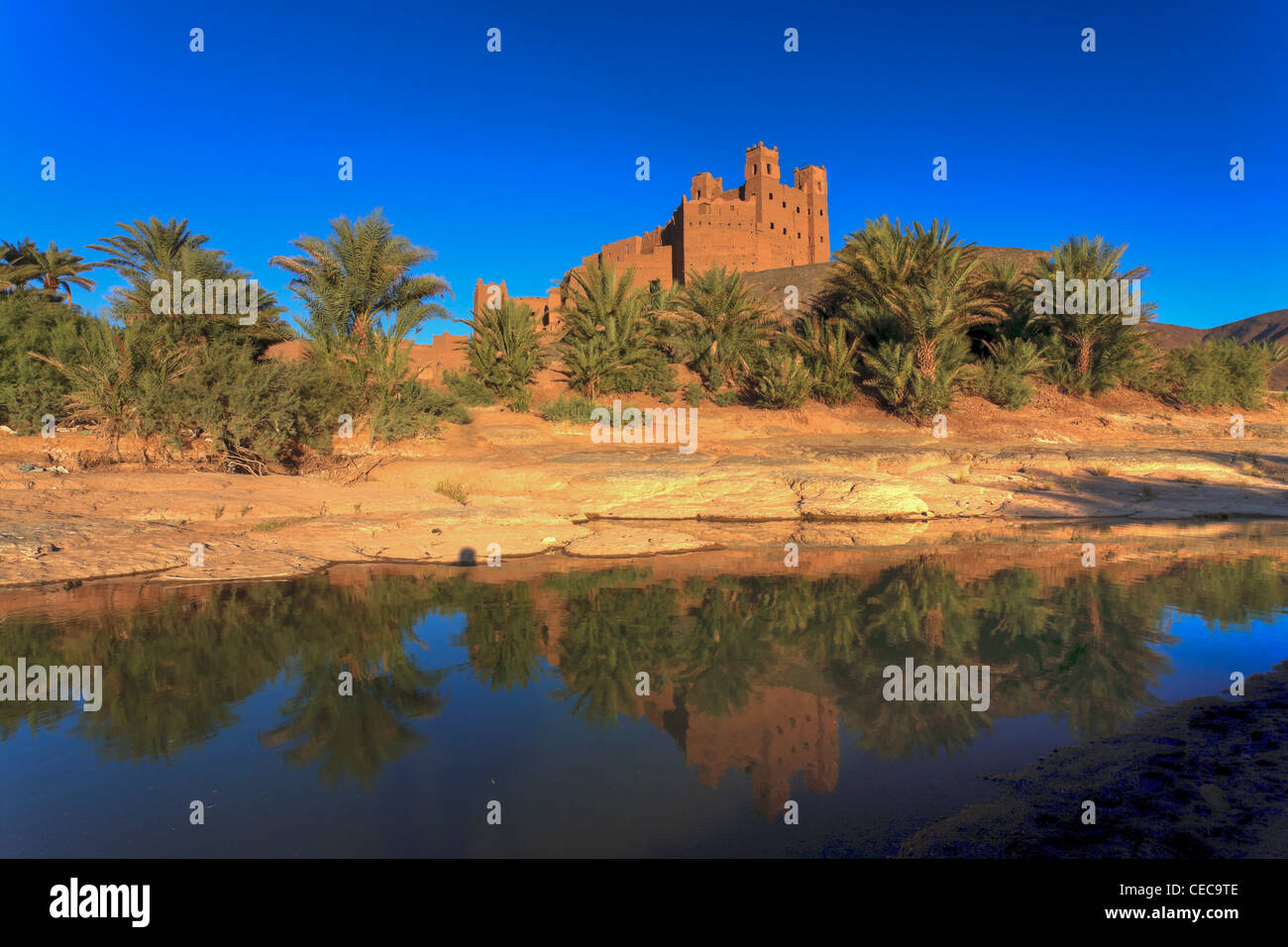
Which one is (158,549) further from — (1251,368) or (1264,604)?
(1251,368)

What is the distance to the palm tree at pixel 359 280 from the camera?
16.0m

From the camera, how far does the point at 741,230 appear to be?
6241 centimetres

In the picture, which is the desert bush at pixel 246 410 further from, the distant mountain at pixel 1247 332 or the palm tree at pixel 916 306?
the distant mountain at pixel 1247 332

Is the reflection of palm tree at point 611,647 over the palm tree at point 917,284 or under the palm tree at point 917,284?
under

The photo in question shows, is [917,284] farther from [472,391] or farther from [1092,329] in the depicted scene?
[472,391]

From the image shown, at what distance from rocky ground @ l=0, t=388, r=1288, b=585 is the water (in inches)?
55.3

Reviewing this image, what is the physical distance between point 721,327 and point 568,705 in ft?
55.9

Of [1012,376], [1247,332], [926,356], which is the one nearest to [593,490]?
[926,356]

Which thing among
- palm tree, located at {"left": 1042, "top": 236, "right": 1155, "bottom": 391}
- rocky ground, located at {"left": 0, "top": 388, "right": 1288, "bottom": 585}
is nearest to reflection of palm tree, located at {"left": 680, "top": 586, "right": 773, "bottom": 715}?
rocky ground, located at {"left": 0, "top": 388, "right": 1288, "bottom": 585}

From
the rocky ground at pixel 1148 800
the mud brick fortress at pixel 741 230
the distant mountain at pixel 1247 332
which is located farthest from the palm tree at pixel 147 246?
the distant mountain at pixel 1247 332

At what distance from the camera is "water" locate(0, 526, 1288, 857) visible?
2918 mm

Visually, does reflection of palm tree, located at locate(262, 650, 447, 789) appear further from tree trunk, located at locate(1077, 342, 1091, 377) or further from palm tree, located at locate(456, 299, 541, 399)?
tree trunk, located at locate(1077, 342, 1091, 377)

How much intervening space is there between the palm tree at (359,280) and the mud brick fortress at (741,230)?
36.4m
